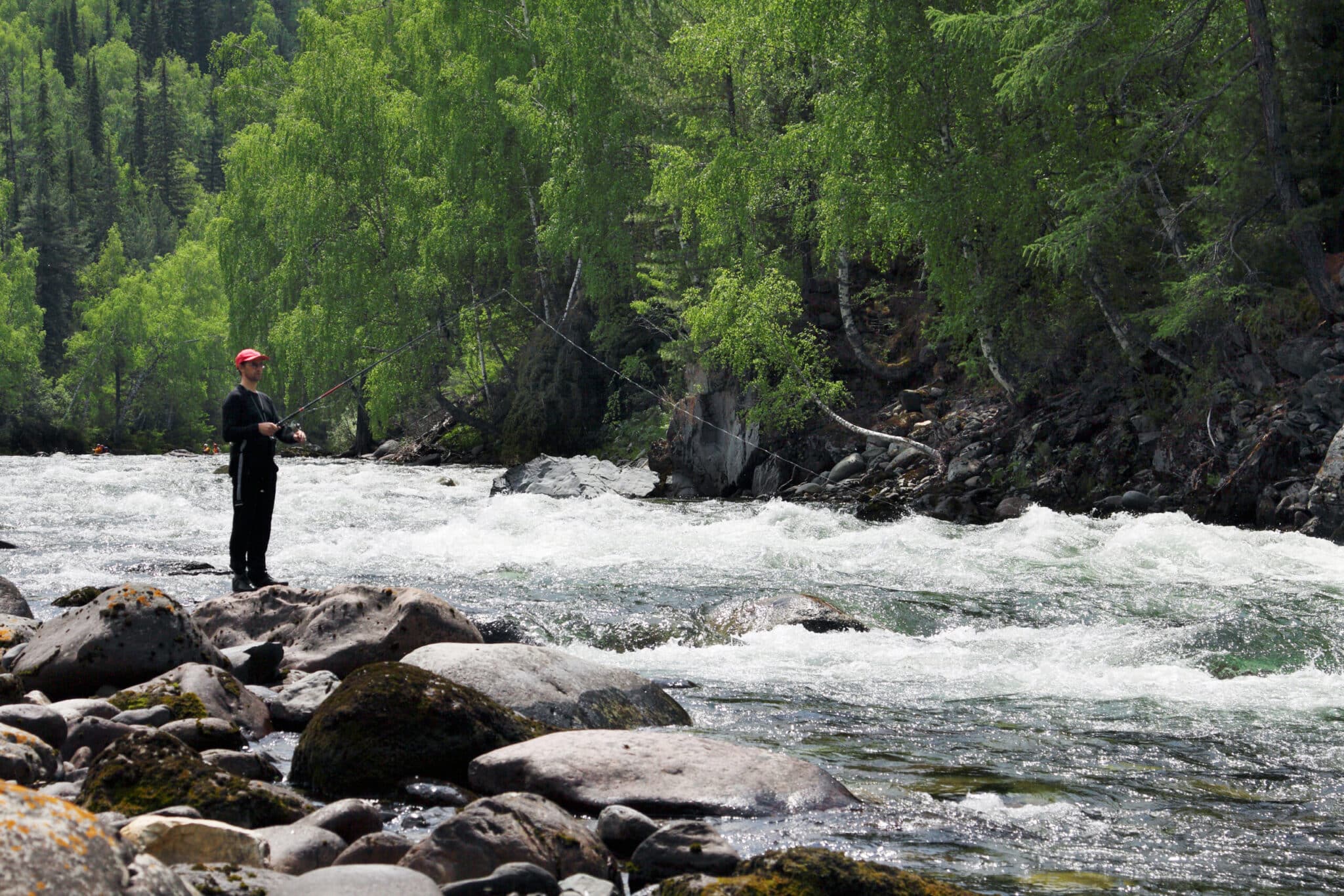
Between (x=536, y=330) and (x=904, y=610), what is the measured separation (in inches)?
838

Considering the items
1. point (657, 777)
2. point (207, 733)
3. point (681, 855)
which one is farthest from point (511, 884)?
point (207, 733)

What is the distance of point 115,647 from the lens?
251 inches

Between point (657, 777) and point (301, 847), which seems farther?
point (657, 777)

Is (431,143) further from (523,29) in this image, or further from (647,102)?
(647,102)

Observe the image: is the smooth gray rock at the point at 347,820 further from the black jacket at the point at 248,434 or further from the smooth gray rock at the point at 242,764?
the black jacket at the point at 248,434

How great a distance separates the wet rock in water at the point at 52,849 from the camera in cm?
245

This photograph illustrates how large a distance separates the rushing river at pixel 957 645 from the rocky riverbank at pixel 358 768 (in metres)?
0.49

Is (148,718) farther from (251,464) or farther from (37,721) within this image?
(251,464)

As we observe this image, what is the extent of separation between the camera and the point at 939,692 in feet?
23.7

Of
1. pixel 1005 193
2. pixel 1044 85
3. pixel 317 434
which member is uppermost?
pixel 1044 85

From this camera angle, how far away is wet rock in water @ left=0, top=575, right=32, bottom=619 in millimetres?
8469

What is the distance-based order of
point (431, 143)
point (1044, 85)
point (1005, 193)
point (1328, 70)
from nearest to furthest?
point (1328, 70)
point (1044, 85)
point (1005, 193)
point (431, 143)

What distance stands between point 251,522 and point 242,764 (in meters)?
4.71

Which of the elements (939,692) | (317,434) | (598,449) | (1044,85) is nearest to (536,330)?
(598,449)
